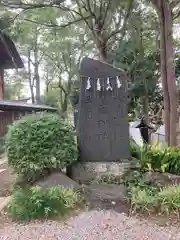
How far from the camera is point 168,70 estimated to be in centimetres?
688

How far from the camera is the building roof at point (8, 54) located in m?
12.8

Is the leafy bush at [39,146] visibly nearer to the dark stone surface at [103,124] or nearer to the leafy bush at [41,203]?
the dark stone surface at [103,124]

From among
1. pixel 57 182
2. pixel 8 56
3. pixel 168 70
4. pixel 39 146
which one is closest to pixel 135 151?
pixel 57 182

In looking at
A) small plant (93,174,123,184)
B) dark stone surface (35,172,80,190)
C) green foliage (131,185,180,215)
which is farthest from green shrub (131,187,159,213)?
dark stone surface (35,172,80,190)

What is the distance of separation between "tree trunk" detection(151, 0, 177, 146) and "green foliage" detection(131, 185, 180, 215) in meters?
3.05

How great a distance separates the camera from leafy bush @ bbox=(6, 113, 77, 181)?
4590 millimetres

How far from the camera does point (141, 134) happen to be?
888 cm

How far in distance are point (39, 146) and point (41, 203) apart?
1118 mm

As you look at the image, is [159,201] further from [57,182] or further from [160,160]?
[57,182]

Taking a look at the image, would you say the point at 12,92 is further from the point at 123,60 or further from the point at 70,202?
the point at 70,202

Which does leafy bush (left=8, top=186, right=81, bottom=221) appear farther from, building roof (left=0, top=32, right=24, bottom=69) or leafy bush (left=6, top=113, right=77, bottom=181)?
building roof (left=0, top=32, right=24, bottom=69)

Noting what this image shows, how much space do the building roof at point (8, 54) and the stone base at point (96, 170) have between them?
9.46 meters

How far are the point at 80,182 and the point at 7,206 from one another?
140cm

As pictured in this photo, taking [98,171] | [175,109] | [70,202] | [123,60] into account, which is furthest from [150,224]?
[123,60]
